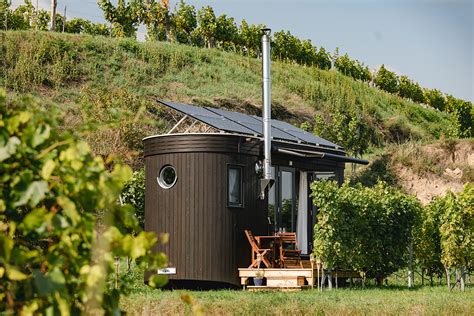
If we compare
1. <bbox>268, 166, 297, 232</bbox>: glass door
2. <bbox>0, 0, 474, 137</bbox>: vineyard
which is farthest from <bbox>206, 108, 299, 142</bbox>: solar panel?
<bbox>0, 0, 474, 137</bbox>: vineyard

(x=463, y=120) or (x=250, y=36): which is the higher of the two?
(x=250, y=36)

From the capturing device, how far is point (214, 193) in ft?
48.4

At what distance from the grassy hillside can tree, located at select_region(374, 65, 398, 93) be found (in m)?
12.1

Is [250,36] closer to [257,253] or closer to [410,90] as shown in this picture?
[410,90]

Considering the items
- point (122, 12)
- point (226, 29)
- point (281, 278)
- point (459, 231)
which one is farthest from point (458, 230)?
point (122, 12)

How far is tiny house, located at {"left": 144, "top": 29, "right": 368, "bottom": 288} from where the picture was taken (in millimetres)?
14664

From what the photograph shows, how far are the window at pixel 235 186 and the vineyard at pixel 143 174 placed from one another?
1584 millimetres

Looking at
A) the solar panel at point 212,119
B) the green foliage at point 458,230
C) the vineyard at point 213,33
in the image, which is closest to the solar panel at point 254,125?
the solar panel at point 212,119

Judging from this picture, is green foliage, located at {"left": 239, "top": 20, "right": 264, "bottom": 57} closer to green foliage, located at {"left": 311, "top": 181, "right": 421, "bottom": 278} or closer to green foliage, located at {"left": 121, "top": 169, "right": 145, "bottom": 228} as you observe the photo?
green foliage, located at {"left": 121, "top": 169, "right": 145, "bottom": 228}

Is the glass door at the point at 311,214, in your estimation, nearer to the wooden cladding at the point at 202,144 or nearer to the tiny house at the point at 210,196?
the tiny house at the point at 210,196

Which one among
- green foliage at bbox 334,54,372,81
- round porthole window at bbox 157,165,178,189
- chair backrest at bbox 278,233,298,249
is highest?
green foliage at bbox 334,54,372,81

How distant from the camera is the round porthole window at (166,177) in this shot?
15211 mm

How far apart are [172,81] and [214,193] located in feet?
72.1

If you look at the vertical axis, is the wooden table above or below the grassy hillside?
below
